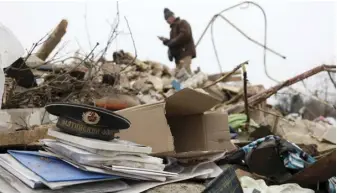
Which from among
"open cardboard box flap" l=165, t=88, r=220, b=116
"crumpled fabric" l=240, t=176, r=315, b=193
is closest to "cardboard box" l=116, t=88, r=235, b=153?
"open cardboard box flap" l=165, t=88, r=220, b=116

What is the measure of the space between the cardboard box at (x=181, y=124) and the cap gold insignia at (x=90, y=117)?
52 centimetres

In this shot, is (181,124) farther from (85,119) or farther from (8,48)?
(8,48)

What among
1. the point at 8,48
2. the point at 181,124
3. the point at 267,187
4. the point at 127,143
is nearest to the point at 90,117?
the point at 127,143

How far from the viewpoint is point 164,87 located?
5848 millimetres

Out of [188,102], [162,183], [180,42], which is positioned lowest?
[162,183]

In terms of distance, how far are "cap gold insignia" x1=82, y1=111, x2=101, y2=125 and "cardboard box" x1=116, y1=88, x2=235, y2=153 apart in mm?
→ 516

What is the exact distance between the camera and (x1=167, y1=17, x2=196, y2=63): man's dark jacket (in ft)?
20.7

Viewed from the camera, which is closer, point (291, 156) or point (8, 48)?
point (8, 48)

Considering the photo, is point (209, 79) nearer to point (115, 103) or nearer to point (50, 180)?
point (115, 103)

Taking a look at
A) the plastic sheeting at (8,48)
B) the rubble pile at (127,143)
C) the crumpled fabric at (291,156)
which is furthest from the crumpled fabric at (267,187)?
the plastic sheeting at (8,48)

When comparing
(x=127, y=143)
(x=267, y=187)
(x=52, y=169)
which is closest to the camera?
(x=52, y=169)

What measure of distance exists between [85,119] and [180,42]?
15.9ft

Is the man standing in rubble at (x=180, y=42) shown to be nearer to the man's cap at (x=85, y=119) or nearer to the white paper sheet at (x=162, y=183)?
the white paper sheet at (x=162, y=183)

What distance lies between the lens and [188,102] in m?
2.43
